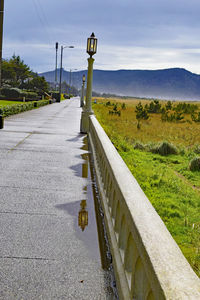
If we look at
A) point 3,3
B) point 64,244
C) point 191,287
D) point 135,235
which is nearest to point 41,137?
point 3,3

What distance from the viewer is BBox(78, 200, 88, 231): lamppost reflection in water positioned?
4771mm

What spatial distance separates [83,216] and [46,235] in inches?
36.9

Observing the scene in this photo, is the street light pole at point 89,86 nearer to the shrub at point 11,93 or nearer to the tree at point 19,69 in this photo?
the shrub at point 11,93

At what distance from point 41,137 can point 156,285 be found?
1158 centimetres

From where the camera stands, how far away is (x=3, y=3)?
45.2ft

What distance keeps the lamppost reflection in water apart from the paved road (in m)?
0.06

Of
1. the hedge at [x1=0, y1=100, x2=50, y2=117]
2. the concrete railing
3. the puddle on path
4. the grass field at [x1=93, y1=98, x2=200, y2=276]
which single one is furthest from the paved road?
the hedge at [x1=0, y1=100, x2=50, y2=117]

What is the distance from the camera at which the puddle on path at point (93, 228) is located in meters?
3.51

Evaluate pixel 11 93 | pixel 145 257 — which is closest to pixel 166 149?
pixel 145 257

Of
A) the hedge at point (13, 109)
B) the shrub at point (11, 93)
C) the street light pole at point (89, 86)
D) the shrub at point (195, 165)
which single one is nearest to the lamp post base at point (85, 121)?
the street light pole at point (89, 86)

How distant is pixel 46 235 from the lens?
13.9ft

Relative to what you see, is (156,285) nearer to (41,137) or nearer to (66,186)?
(66,186)

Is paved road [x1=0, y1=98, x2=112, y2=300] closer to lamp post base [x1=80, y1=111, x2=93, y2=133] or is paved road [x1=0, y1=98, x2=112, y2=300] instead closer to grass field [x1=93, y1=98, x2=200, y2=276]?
grass field [x1=93, y1=98, x2=200, y2=276]

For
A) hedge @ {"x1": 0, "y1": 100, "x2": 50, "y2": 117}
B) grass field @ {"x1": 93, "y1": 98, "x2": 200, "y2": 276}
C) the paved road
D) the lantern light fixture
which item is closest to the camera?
the paved road
